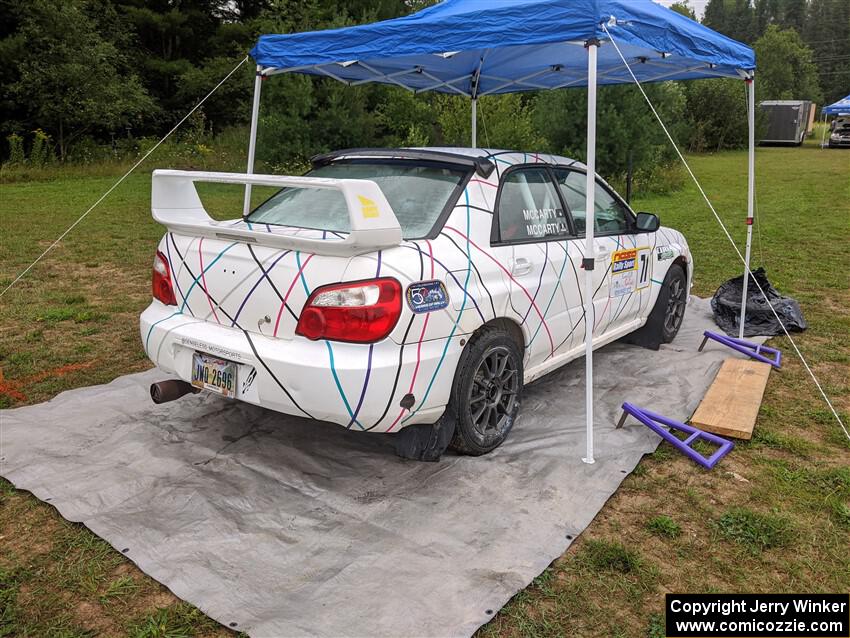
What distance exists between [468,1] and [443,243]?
82.8 inches

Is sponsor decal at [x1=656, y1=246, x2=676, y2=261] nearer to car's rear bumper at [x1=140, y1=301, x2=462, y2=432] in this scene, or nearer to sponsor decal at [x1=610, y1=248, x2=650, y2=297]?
sponsor decal at [x1=610, y1=248, x2=650, y2=297]

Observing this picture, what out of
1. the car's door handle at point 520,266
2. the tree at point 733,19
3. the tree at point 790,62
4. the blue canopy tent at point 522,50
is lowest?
the car's door handle at point 520,266

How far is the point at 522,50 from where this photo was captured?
5.68 meters

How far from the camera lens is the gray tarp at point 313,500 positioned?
7.96ft

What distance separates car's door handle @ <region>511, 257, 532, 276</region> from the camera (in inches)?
135

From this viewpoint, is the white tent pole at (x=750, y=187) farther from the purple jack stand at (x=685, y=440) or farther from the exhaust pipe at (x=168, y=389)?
the exhaust pipe at (x=168, y=389)

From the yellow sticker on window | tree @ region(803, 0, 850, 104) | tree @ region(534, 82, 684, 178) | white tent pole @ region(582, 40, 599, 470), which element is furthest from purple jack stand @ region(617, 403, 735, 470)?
tree @ region(803, 0, 850, 104)

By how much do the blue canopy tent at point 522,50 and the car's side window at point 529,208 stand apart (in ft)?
1.08

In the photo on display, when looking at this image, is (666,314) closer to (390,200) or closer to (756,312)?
(756,312)

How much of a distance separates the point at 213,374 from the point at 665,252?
360 cm

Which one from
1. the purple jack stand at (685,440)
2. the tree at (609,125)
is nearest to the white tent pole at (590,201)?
the purple jack stand at (685,440)

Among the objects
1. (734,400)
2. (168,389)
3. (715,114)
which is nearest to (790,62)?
(715,114)

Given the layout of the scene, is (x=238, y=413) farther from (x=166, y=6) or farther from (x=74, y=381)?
(x=166, y=6)

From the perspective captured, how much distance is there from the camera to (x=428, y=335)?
2904mm
